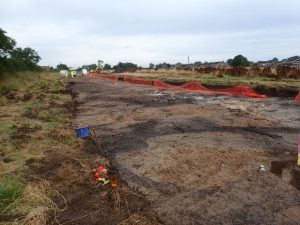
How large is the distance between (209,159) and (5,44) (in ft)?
84.2

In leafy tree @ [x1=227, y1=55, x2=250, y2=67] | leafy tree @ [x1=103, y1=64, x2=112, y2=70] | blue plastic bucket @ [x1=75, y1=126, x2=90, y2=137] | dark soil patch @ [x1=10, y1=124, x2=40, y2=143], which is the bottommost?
leafy tree @ [x1=103, y1=64, x2=112, y2=70]

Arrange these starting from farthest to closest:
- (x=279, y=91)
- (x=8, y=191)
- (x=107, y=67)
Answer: (x=107, y=67), (x=279, y=91), (x=8, y=191)

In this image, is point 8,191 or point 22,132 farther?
point 22,132

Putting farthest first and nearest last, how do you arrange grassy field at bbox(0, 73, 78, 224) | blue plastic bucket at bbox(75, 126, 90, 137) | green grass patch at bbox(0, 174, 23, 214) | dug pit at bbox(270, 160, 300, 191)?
blue plastic bucket at bbox(75, 126, 90, 137)
dug pit at bbox(270, 160, 300, 191)
green grass patch at bbox(0, 174, 23, 214)
grassy field at bbox(0, 73, 78, 224)

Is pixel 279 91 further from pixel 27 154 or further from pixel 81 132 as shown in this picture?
pixel 27 154

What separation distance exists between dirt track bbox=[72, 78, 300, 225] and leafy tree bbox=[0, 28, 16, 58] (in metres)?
18.0

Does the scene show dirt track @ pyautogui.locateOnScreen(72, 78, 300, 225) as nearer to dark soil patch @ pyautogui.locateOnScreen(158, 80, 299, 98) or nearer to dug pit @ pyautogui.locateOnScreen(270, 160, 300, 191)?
dug pit @ pyautogui.locateOnScreen(270, 160, 300, 191)

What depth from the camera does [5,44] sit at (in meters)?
29.2

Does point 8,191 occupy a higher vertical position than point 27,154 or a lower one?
higher

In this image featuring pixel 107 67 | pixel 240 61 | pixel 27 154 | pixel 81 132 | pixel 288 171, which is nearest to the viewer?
pixel 288 171

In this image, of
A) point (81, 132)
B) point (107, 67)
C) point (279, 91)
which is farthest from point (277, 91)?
point (107, 67)

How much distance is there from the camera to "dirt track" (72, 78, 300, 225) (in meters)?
5.13

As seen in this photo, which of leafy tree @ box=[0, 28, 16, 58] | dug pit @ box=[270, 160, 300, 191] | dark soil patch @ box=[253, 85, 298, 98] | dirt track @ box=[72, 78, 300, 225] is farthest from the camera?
leafy tree @ box=[0, 28, 16, 58]

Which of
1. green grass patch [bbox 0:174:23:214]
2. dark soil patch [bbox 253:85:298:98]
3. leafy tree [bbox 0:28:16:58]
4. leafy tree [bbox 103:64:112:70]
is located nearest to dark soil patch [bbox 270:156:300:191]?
green grass patch [bbox 0:174:23:214]
